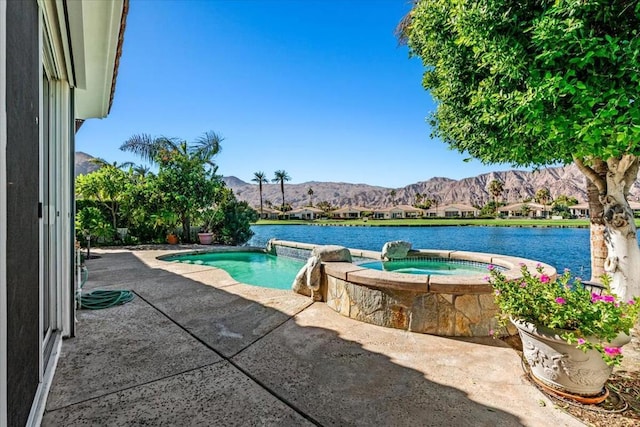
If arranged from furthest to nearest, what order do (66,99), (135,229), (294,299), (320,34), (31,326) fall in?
1. (135,229)
2. (320,34)
3. (294,299)
4. (66,99)
5. (31,326)

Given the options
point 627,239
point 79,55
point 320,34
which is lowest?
point 627,239

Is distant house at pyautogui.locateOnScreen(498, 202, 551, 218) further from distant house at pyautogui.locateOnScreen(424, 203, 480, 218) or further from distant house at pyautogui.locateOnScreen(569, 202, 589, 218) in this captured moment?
distant house at pyautogui.locateOnScreen(424, 203, 480, 218)

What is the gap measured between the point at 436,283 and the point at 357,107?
22.4m

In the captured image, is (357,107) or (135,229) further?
(357,107)

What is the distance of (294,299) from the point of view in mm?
5094

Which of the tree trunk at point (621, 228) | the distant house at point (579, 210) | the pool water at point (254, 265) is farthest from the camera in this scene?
the distant house at point (579, 210)

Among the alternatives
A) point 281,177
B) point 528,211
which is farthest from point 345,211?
point 528,211

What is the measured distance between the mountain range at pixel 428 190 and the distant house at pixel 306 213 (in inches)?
2203

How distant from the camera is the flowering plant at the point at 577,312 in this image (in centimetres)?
235

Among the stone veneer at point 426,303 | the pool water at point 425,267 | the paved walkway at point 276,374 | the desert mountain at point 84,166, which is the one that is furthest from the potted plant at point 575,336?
the desert mountain at point 84,166

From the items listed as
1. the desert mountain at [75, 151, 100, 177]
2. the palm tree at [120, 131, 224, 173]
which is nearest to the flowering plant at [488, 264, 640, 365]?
the palm tree at [120, 131, 224, 173]

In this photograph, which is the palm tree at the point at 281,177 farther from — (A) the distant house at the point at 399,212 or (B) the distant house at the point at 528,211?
(B) the distant house at the point at 528,211

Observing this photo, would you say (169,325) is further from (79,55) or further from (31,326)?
(79,55)

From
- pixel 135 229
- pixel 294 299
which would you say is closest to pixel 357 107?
pixel 135 229
